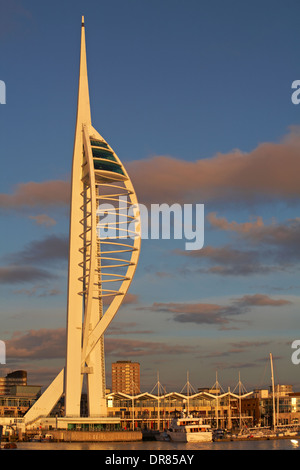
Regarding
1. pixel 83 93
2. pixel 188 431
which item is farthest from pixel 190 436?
pixel 83 93

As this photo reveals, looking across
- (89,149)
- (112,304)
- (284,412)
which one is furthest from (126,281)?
(284,412)

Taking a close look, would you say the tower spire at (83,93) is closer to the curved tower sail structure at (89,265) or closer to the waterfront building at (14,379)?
the curved tower sail structure at (89,265)

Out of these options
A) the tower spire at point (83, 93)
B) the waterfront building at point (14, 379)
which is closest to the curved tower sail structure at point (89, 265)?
the tower spire at point (83, 93)

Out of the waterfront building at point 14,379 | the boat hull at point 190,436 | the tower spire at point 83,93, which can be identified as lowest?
the boat hull at point 190,436

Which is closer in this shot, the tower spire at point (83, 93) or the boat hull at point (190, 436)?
the boat hull at point (190, 436)

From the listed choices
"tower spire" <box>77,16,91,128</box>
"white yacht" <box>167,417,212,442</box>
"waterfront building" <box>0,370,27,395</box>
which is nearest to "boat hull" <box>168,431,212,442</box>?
"white yacht" <box>167,417,212,442</box>

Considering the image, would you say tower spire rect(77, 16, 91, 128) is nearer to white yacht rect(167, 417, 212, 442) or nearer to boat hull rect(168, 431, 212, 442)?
white yacht rect(167, 417, 212, 442)

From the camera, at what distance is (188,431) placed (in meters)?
89.0

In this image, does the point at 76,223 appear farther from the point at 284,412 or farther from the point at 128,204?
the point at 284,412

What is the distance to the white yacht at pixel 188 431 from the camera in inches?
3499

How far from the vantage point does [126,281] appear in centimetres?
8512

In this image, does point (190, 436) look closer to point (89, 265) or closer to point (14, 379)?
point (89, 265)

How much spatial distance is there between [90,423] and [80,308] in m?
13.3

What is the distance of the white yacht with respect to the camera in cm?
8888
